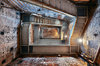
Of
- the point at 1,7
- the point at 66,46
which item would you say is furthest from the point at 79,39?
the point at 1,7

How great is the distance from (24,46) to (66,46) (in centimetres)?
521

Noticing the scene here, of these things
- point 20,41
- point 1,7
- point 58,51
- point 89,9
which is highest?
point 89,9

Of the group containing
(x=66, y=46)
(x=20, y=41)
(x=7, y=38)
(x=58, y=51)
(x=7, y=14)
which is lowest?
(x=58, y=51)

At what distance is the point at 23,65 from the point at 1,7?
16.5 ft

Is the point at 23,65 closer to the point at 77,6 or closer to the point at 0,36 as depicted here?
the point at 0,36

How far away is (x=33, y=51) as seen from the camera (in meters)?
5.40

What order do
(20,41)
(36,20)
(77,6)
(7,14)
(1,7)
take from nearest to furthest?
(1,7) < (7,14) < (77,6) < (20,41) < (36,20)

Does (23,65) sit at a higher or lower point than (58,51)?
lower

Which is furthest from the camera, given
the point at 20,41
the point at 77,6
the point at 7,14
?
the point at 20,41

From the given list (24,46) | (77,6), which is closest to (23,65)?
(24,46)

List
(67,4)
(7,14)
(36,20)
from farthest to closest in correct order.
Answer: (36,20), (67,4), (7,14)

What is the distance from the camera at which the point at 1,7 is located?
131 inches

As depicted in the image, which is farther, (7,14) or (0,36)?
(7,14)

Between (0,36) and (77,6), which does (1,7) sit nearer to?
(0,36)
